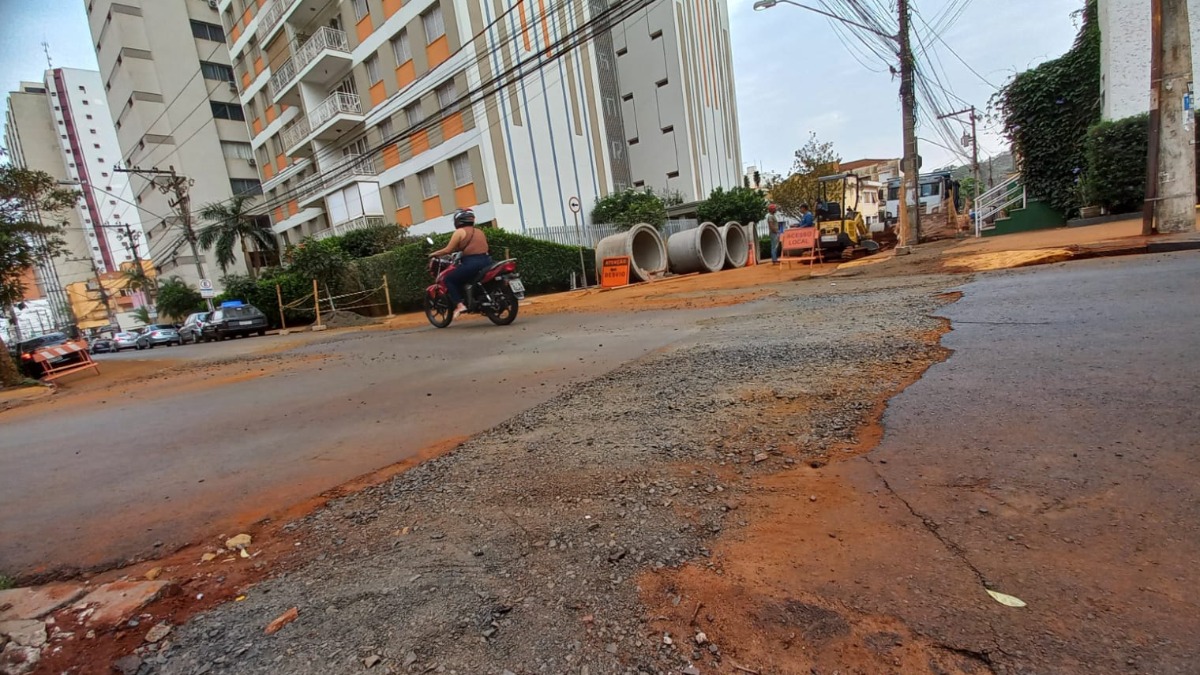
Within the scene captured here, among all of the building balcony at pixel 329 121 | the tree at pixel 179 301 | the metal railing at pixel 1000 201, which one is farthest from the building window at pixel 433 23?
the tree at pixel 179 301

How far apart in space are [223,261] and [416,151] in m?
13.7

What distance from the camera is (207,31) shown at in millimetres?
36781

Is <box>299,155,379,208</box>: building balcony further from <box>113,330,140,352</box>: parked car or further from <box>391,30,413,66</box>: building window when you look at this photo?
<box>113,330,140,352</box>: parked car

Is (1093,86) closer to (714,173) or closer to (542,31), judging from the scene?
(542,31)

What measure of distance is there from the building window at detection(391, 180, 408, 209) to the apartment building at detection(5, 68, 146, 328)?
40.7m

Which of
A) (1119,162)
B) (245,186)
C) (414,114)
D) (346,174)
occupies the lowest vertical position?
(1119,162)

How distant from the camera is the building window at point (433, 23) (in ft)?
65.5

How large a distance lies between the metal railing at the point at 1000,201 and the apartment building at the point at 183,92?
4088 centimetres

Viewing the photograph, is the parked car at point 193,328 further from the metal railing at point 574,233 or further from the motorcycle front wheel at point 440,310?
the motorcycle front wheel at point 440,310

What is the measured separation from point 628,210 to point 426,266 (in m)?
9.59

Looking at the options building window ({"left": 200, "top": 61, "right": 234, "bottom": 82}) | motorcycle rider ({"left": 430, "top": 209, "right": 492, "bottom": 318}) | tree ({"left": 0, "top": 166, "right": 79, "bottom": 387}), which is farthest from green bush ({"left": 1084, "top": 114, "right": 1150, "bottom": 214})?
building window ({"left": 200, "top": 61, "right": 234, "bottom": 82})

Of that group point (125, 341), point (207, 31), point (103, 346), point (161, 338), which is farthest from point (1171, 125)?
point (207, 31)

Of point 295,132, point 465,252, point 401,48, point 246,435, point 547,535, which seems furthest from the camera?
point 295,132

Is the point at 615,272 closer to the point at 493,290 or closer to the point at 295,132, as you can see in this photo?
the point at 493,290
